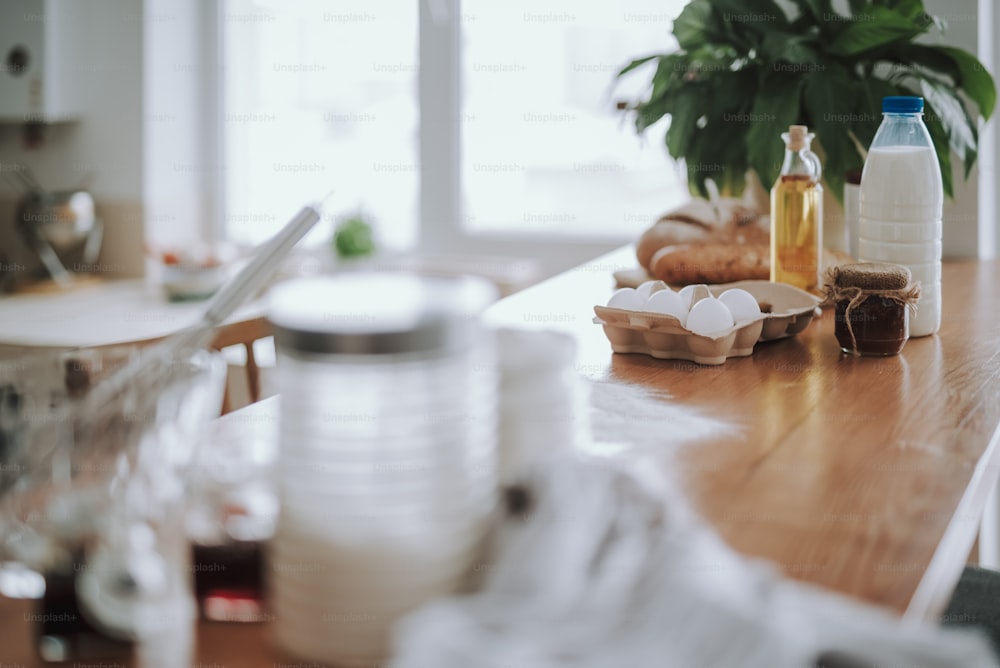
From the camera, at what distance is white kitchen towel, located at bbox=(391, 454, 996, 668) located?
1.52 ft

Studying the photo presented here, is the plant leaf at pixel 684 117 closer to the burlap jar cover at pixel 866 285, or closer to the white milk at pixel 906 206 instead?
the white milk at pixel 906 206

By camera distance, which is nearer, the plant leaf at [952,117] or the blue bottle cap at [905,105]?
the blue bottle cap at [905,105]

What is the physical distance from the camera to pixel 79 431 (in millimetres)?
584

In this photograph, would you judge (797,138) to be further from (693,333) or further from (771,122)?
(693,333)

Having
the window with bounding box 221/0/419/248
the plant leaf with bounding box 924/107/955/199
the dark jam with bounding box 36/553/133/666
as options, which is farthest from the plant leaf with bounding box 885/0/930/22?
the window with bounding box 221/0/419/248

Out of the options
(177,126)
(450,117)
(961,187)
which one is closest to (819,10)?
(961,187)

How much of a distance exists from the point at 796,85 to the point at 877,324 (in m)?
0.63

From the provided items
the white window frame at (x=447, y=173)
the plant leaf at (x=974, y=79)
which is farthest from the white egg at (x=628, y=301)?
the white window frame at (x=447, y=173)

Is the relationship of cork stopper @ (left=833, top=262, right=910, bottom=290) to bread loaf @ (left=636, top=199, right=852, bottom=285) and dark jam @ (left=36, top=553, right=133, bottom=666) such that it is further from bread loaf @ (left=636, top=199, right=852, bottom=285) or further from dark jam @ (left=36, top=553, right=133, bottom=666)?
dark jam @ (left=36, top=553, right=133, bottom=666)

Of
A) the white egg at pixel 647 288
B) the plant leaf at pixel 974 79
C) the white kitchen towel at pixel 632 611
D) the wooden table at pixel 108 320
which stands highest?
the plant leaf at pixel 974 79

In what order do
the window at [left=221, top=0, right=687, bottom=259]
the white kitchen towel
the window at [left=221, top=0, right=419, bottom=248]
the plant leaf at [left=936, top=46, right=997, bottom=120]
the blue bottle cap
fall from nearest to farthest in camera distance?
the white kitchen towel < the blue bottle cap < the plant leaf at [left=936, top=46, right=997, bottom=120] < the window at [left=221, top=0, right=687, bottom=259] < the window at [left=221, top=0, right=419, bottom=248]

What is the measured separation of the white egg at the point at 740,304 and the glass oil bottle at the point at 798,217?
0.86 feet

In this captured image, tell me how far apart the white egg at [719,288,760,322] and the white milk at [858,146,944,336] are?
0.20 metres

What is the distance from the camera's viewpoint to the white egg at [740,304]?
122 cm
